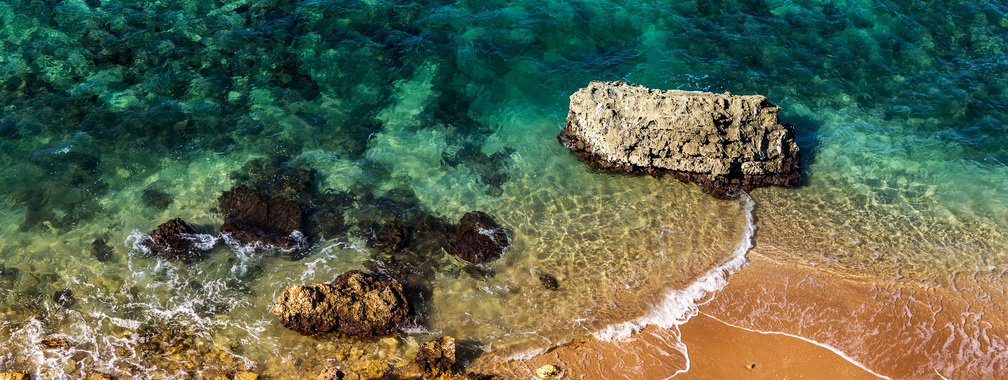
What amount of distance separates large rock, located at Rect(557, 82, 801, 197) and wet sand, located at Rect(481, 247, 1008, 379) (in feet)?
9.38

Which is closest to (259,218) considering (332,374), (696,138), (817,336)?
(332,374)

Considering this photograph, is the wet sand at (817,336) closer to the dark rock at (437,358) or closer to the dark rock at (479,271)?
the dark rock at (437,358)

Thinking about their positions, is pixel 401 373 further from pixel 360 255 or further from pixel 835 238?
pixel 835 238

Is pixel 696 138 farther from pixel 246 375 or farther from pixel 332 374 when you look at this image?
pixel 246 375

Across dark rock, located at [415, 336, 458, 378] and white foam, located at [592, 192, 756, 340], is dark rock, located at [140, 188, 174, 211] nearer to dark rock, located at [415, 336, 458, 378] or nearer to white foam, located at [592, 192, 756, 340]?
dark rock, located at [415, 336, 458, 378]

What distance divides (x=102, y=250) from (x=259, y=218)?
3190 mm

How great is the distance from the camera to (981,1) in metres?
20.7

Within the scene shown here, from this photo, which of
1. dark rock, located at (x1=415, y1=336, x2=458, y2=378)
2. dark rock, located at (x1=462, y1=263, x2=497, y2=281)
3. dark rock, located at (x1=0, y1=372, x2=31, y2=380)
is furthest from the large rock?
dark rock, located at (x1=0, y1=372, x2=31, y2=380)

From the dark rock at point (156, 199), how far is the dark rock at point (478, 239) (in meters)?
6.73

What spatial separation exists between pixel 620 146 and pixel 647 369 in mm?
5695

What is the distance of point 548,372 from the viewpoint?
10.3 meters

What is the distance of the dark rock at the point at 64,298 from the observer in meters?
11.3

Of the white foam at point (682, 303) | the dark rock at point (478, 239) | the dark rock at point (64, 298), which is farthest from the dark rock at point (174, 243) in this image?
the white foam at point (682, 303)

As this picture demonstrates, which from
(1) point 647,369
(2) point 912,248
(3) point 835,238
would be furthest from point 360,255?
(2) point 912,248
